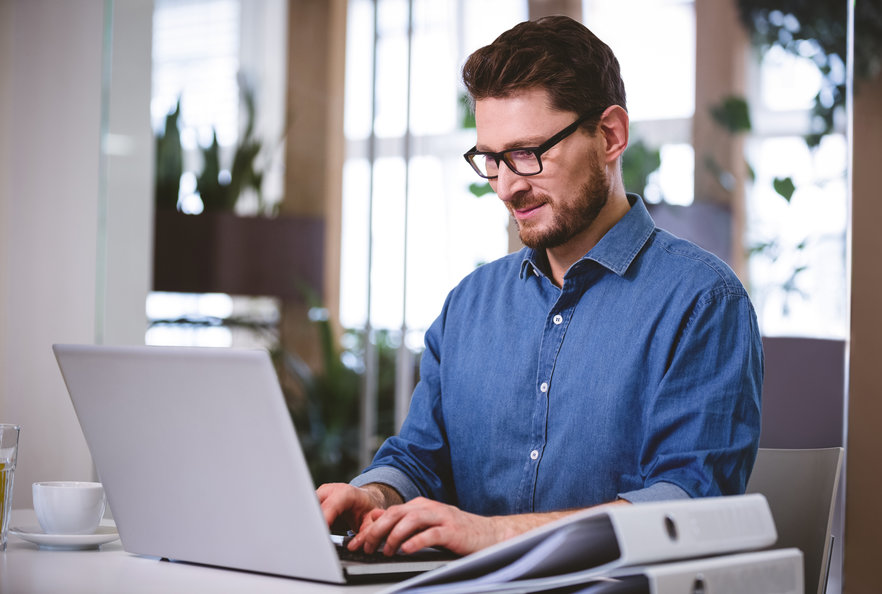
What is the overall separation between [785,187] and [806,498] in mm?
1667

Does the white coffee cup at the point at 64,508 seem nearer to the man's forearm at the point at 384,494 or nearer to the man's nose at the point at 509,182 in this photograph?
the man's forearm at the point at 384,494

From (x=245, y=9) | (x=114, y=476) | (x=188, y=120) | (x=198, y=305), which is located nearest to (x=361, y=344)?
(x=198, y=305)

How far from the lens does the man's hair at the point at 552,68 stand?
1.53 m

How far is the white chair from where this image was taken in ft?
4.59

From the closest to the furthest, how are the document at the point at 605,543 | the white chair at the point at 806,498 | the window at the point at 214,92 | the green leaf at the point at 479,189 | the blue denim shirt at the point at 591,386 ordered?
the document at the point at 605,543 → the blue denim shirt at the point at 591,386 → the white chair at the point at 806,498 → the green leaf at the point at 479,189 → the window at the point at 214,92

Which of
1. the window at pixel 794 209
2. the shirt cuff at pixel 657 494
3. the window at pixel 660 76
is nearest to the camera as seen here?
the shirt cuff at pixel 657 494

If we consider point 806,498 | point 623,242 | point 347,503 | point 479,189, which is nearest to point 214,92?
point 479,189

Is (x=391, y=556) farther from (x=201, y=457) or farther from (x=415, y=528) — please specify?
(x=201, y=457)

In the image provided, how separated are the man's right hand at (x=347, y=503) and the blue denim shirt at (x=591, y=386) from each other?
138 millimetres

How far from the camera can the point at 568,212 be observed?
1.54 m

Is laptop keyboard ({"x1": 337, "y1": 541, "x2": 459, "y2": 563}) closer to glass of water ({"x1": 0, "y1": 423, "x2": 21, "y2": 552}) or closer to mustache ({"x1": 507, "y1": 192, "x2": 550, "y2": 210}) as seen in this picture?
glass of water ({"x1": 0, "y1": 423, "x2": 21, "y2": 552})

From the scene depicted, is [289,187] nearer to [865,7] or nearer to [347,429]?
[347,429]

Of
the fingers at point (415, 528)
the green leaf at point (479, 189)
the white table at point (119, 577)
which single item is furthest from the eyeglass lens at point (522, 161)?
the green leaf at point (479, 189)

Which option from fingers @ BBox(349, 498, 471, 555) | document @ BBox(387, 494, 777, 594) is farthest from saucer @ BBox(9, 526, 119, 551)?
document @ BBox(387, 494, 777, 594)
